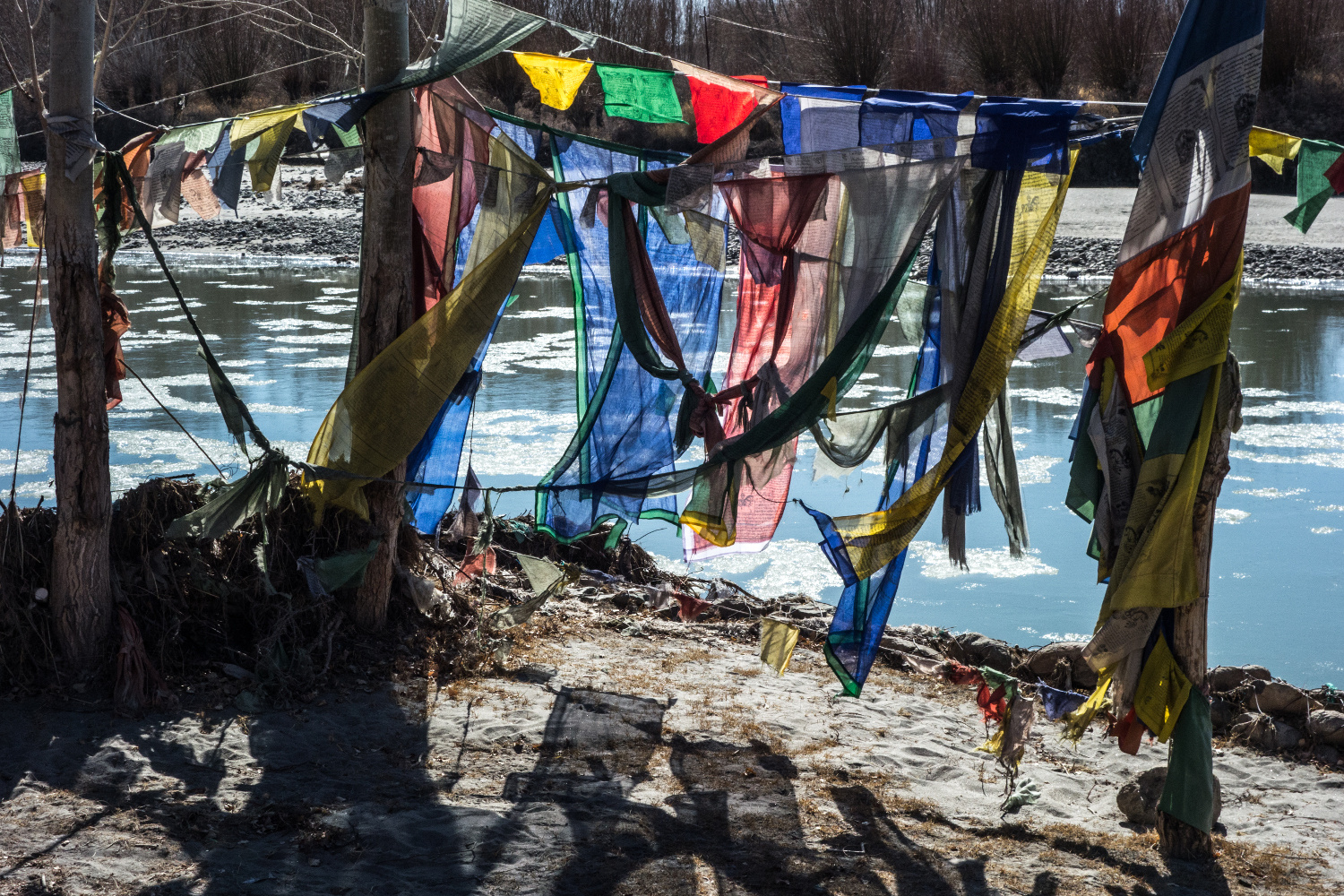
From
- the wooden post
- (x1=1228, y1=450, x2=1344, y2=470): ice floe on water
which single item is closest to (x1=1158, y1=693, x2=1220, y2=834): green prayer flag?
the wooden post

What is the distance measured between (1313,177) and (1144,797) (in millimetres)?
2322

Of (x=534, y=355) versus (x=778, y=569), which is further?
(x=534, y=355)

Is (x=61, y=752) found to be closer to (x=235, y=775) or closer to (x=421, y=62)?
(x=235, y=775)

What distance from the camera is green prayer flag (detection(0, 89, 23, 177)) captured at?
15.7ft

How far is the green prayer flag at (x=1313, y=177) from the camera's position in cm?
405

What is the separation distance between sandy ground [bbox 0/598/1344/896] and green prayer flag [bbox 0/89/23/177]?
2.22 meters

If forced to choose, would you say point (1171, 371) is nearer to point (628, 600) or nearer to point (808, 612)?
point (808, 612)

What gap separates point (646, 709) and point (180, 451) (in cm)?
602

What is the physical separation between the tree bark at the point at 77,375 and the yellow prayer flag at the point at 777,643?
2.72m

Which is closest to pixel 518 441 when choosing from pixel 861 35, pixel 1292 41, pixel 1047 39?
pixel 861 35

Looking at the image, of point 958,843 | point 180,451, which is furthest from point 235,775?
point 180,451

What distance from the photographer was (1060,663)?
5824 mm

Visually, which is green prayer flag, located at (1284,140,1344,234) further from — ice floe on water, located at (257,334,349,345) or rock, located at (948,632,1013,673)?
ice floe on water, located at (257,334,349,345)

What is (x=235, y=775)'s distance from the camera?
4.16m
